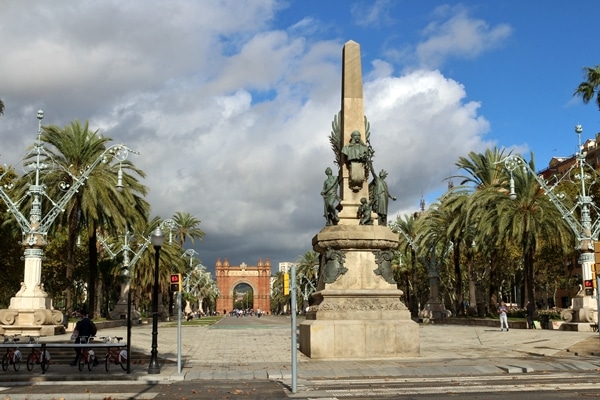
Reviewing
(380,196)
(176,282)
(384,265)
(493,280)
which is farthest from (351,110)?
(493,280)

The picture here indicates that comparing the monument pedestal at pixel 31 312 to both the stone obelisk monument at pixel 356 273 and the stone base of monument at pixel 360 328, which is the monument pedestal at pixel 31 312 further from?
the stone base of monument at pixel 360 328

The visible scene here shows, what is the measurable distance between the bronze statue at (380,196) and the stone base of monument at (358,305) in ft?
2.28

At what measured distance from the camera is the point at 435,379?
1463 centimetres

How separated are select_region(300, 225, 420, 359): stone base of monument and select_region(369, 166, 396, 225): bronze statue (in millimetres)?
696

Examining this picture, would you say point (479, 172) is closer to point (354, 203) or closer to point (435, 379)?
point (354, 203)

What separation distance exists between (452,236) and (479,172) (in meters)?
4.75

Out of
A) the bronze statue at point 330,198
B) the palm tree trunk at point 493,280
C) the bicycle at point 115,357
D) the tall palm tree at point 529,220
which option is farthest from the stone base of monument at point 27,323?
the palm tree trunk at point 493,280

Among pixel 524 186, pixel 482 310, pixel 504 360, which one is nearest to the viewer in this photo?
pixel 504 360

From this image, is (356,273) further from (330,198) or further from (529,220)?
(529,220)

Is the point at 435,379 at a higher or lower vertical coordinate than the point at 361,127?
lower

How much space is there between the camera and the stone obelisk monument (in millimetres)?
18828

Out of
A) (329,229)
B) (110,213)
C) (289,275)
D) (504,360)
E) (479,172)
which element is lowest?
(504,360)

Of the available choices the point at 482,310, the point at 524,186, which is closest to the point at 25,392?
the point at 524,186

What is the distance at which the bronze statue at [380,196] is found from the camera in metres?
20.3
